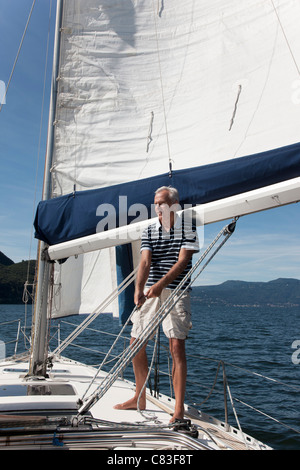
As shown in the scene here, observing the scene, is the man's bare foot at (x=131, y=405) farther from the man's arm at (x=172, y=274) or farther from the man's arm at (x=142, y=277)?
the man's arm at (x=172, y=274)

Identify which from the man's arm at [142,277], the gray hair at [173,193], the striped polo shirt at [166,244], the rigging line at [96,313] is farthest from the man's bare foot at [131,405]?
the gray hair at [173,193]

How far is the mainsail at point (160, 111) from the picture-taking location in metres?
3.12

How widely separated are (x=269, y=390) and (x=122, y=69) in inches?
254

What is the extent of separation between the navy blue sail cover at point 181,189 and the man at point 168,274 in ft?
0.82

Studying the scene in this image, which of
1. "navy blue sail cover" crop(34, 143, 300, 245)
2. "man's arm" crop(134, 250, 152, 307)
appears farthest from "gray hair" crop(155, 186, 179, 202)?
"man's arm" crop(134, 250, 152, 307)

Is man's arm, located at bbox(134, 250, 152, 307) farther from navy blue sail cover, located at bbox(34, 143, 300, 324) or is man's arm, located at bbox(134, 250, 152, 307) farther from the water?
the water

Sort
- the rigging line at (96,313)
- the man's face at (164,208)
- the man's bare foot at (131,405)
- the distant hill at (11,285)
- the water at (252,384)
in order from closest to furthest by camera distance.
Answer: the man's face at (164,208) < the man's bare foot at (131,405) < the rigging line at (96,313) < the water at (252,384) < the distant hill at (11,285)

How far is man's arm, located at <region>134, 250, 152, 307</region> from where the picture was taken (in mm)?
2736

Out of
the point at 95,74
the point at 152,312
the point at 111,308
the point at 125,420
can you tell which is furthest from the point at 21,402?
the point at 95,74

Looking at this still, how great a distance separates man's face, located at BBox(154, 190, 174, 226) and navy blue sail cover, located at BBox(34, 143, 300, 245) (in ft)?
0.69

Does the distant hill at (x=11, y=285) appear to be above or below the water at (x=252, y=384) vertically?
above

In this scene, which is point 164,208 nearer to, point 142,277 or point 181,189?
point 181,189

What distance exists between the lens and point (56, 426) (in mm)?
2145
